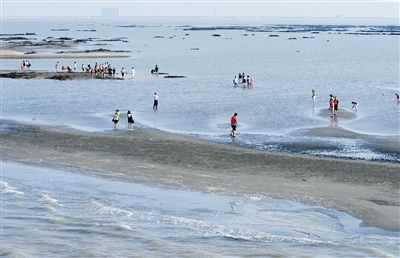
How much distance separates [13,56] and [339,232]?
68.7m

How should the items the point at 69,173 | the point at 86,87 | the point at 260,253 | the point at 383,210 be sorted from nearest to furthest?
the point at 260,253, the point at 383,210, the point at 69,173, the point at 86,87

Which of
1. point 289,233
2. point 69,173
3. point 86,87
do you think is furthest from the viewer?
point 86,87

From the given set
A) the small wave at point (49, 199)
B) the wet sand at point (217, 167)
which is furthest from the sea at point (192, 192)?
the wet sand at point (217, 167)

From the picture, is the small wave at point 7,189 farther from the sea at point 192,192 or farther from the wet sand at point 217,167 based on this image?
the wet sand at point 217,167

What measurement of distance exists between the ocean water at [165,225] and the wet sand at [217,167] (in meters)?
0.88

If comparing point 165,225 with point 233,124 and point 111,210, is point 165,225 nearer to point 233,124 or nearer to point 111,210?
point 111,210

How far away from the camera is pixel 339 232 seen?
16.2m

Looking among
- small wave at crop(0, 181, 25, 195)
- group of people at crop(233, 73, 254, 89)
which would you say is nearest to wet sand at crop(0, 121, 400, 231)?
small wave at crop(0, 181, 25, 195)

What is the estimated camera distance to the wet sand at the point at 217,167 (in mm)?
19422

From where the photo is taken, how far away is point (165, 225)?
54.5ft

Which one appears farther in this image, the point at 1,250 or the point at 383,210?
the point at 383,210

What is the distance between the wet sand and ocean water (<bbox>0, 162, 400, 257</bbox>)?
34.8 inches

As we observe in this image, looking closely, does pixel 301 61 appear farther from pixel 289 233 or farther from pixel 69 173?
pixel 289 233

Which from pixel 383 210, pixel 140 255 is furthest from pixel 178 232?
pixel 383 210
